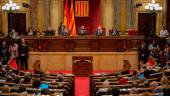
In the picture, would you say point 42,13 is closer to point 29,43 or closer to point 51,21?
point 51,21

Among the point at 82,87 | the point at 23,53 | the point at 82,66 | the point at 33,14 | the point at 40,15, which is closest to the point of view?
A: the point at 82,87

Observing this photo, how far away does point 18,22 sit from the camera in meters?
26.6

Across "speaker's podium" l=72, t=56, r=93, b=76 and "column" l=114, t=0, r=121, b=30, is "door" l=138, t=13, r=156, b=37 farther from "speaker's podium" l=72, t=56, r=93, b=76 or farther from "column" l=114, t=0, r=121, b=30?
"speaker's podium" l=72, t=56, r=93, b=76

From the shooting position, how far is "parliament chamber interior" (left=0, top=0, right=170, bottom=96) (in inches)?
478

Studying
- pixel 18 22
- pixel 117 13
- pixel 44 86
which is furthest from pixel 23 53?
pixel 44 86

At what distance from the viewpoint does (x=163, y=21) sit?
84.3 feet

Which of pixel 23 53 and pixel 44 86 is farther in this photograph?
pixel 23 53

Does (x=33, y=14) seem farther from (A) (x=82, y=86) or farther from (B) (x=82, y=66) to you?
(A) (x=82, y=86)

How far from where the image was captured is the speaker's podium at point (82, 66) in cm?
1819

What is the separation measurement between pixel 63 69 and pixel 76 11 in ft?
21.9

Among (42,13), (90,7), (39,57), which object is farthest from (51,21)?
(39,57)

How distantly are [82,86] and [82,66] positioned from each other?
2.07m

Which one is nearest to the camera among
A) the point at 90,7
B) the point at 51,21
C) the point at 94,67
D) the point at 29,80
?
the point at 29,80

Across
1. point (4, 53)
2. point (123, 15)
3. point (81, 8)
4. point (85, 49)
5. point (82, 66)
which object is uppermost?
point (81, 8)
